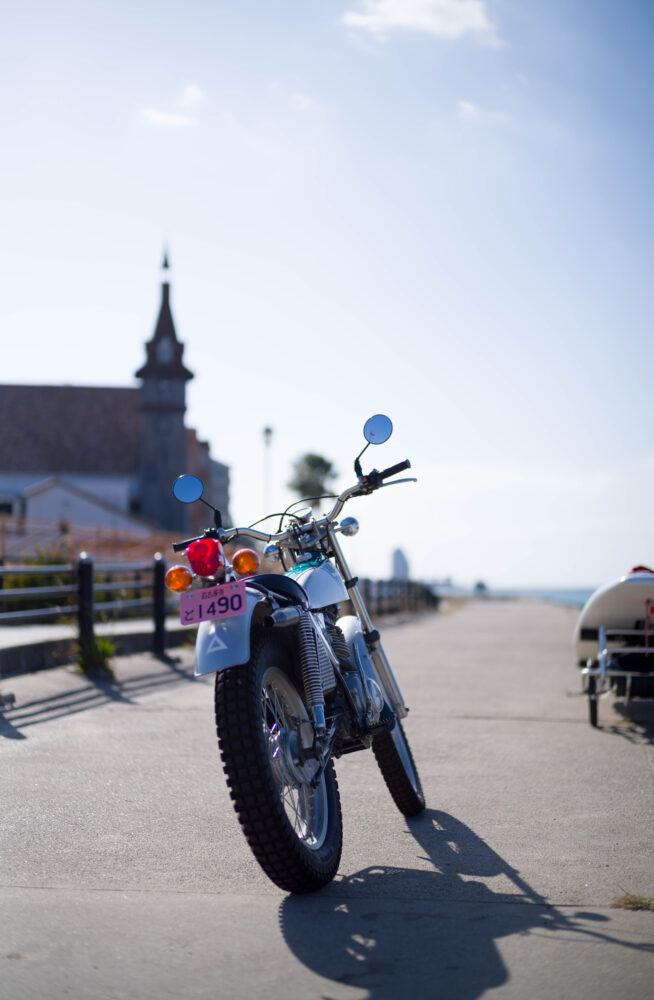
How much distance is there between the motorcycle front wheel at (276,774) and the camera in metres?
3.68

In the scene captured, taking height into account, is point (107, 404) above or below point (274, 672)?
above

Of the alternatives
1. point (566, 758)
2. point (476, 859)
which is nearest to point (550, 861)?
point (476, 859)

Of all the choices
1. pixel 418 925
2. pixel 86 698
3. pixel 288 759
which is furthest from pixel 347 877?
pixel 86 698

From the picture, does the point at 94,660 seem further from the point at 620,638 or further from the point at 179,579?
the point at 179,579

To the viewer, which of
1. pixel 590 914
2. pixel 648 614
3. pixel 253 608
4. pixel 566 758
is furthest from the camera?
pixel 648 614

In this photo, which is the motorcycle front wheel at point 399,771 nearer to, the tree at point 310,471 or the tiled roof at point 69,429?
the tiled roof at point 69,429

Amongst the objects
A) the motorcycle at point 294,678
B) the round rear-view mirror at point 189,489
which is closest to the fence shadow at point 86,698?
the motorcycle at point 294,678

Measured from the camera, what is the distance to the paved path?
3.12 metres

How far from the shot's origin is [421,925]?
3576mm

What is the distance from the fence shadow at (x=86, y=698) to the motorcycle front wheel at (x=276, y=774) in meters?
3.77

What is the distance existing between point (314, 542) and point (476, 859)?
1.47m

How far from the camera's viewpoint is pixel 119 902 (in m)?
3.80

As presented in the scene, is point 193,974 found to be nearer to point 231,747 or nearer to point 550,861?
point 231,747

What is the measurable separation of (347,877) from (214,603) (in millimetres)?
1176
